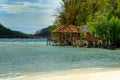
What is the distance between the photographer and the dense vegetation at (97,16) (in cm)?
6725

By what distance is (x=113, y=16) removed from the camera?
71188 millimetres

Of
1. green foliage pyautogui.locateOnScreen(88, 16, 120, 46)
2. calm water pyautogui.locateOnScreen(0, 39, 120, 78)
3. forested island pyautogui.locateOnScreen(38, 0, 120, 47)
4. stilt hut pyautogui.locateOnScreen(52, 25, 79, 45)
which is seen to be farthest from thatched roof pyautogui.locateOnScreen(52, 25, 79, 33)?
calm water pyautogui.locateOnScreen(0, 39, 120, 78)

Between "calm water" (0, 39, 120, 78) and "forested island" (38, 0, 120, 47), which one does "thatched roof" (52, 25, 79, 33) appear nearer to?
"forested island" (38, 0, 120, 47)

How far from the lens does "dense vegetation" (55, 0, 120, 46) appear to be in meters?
67.2

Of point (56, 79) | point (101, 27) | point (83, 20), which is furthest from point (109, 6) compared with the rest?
point (56, 79)

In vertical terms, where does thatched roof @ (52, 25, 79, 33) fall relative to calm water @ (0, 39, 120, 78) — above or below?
above

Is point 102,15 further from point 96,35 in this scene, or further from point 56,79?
point 56,79

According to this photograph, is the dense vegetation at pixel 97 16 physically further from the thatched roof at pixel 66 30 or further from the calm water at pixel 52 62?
the calm water at pixel 52 62

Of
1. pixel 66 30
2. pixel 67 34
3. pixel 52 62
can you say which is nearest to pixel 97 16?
pixel 66 30

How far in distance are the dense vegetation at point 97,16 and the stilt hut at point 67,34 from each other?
3354 millimetres

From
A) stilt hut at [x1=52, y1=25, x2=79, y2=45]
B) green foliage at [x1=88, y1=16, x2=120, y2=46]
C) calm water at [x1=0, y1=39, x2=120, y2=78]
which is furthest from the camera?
stilt hut at [x1=52, y1=25, x2=79, y2=45]

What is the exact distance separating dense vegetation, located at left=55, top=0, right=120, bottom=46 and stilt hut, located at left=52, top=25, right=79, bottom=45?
3354mm

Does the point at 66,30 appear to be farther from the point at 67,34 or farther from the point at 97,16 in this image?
the point at 97,16

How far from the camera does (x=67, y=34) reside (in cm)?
8044
